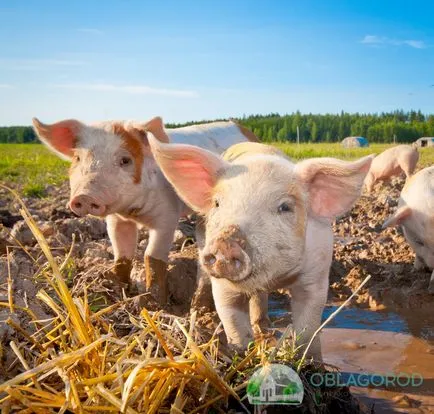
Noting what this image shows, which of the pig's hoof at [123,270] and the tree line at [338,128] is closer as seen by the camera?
the pig's hoof at [123,270]

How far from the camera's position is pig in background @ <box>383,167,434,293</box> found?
5.07 meters

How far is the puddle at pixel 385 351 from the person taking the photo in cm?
291

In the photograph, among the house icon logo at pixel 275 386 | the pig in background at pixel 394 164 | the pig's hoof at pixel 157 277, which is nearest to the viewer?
the house icon logo at pixel 275 386

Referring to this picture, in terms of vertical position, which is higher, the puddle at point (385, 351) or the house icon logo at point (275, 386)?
the house icon logo at point (275, 386)

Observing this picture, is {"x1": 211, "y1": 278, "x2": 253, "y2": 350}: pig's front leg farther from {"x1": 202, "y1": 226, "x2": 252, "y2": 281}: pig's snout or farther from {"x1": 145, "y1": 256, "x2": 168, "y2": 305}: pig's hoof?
{"x1": 145, "y1": 256, "x2": 168, "y2": 305}: pig's hoof

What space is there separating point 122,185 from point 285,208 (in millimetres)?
1891

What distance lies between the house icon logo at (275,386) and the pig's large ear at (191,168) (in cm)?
132

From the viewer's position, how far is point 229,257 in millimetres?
2410

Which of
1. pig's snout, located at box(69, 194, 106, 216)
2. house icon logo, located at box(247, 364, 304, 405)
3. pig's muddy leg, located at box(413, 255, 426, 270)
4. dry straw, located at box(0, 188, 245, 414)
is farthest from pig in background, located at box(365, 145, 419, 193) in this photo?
dry straw, located at box(0, 188, 245, 414)

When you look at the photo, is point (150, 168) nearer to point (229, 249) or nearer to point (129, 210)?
point (129, 210)

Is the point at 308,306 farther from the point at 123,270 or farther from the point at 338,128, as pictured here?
the point at 338,128

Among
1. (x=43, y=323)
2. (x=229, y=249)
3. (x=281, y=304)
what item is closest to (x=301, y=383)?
(x=229, y=249)

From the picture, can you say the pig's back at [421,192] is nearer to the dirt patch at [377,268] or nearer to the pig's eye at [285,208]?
the dirt patch at [377,268]

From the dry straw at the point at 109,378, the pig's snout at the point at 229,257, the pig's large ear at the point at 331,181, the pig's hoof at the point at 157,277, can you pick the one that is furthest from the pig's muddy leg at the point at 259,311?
the dry straw at the point at 109,378
